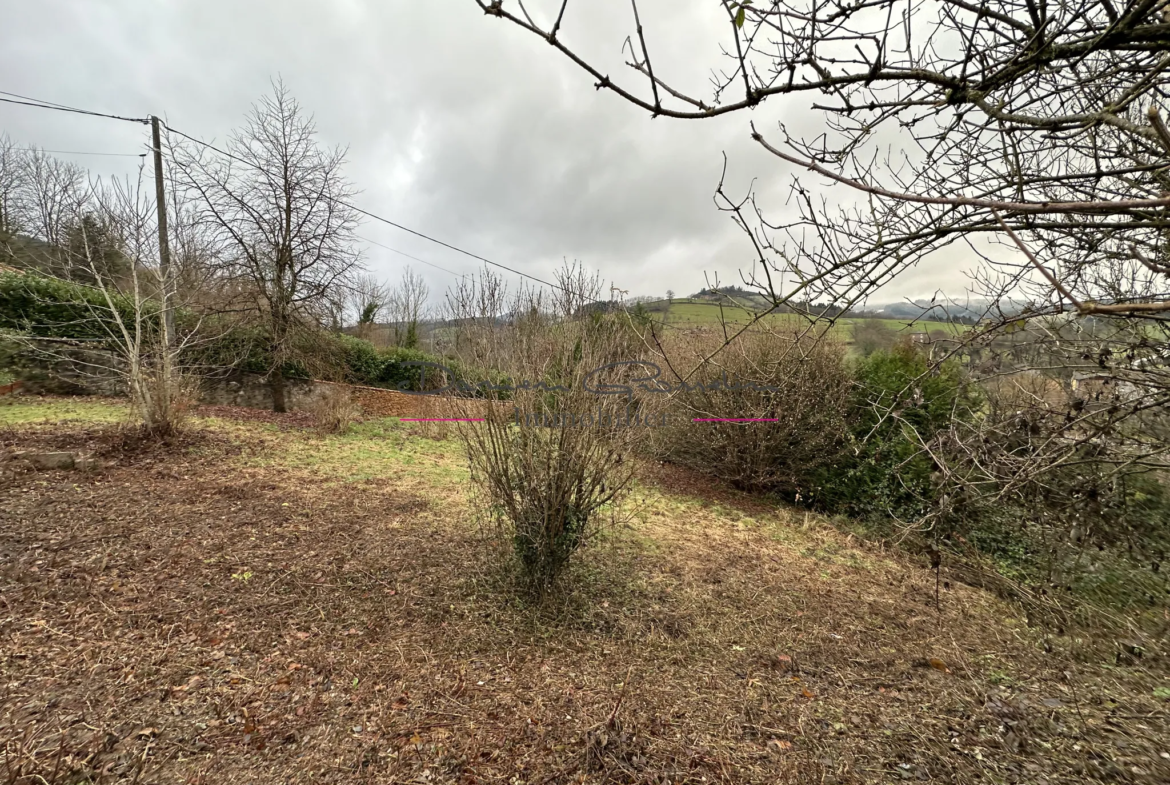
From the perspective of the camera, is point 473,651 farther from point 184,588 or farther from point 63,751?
point 184,588

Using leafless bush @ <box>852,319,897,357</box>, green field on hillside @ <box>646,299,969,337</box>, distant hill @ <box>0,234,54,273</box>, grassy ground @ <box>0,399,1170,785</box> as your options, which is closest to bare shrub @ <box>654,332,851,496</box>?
leafless bush @ <box>852,319,897,357</box>

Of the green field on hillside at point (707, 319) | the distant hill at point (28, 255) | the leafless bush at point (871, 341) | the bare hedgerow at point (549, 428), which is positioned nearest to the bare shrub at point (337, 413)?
the distant hill at point (28, 255)

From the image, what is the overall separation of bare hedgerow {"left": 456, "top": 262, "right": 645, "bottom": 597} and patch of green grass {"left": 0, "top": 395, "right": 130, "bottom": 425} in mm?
6690

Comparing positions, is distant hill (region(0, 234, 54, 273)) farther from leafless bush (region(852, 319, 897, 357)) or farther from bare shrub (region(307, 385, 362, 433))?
leafless bush (region(852, 319, 897, 357))

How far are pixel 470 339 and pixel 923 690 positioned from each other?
3674mm

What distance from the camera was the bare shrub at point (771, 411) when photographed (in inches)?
252

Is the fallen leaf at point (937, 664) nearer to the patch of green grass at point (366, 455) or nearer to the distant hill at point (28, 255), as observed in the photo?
the patch of green grass at point (366, 455)

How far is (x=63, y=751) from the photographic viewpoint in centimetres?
181

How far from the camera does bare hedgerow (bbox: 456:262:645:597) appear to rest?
10.2 feet

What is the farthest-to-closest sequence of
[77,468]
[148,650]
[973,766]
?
[77,468] < [148,650] < [973,766]

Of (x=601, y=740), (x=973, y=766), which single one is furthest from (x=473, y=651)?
(x=973, y=766)

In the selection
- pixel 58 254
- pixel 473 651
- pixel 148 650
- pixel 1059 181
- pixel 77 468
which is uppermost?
pixel 58 254

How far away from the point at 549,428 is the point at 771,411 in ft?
14.7

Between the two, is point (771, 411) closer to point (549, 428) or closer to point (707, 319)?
point (707, 319)
